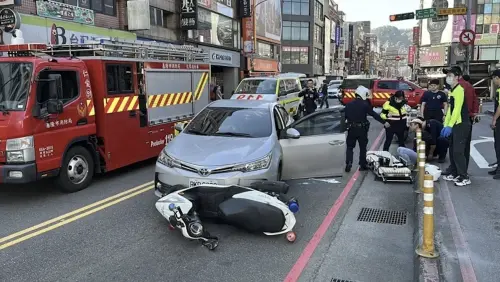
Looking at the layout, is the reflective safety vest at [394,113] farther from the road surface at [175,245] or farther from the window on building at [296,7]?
the window on building at [296,7]

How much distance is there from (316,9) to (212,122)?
6381 centimetres

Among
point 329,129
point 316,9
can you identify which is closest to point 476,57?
point 316,9

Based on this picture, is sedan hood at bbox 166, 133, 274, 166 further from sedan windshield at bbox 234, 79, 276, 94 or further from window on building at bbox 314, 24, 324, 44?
window on building at bbox 314, 24, 324, 44

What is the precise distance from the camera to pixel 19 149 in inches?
248

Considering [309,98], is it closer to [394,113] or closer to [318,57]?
[394,113]

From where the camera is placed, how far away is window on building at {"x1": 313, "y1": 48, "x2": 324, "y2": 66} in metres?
67.3

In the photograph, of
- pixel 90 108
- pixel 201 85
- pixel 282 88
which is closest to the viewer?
pixel 90 108

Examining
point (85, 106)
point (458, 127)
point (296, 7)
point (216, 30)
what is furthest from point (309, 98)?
point (296, 7)

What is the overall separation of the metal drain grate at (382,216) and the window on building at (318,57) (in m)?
62.3

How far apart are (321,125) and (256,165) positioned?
225cm

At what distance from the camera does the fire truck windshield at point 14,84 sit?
6.46m

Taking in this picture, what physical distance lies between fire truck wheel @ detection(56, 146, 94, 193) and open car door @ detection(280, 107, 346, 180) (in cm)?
353

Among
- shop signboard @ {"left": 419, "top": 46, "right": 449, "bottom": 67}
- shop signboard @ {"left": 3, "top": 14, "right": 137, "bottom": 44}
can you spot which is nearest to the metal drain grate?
shop signboard @ {"left": 3, "top": 14, "right": 137, "bottom": 44}

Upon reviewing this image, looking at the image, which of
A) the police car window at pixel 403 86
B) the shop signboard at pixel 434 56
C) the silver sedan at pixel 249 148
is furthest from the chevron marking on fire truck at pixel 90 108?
the shop signboard at pixel 434 56
